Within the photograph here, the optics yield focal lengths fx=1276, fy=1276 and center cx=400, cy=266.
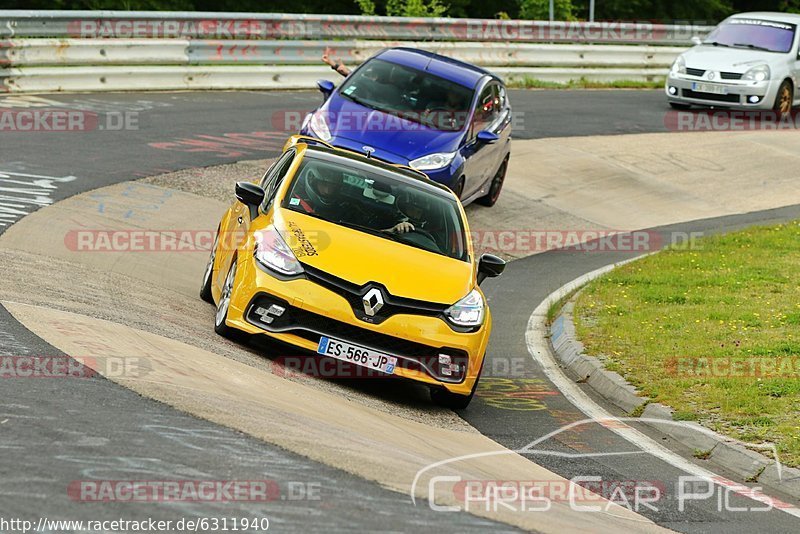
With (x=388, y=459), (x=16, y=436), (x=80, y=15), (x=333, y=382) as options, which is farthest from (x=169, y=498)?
(x=80, y=15)

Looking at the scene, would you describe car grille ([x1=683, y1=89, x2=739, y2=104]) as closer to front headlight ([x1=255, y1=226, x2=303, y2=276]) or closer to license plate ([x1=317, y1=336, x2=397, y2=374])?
front headlight ([x1=255, y1=226, x2=303, y2=276])

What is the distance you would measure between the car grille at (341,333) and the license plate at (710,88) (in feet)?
57.7

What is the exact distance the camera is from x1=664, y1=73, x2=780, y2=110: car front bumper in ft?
82.9

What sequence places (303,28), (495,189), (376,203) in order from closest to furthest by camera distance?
(376,203), (495,189), (303,28)

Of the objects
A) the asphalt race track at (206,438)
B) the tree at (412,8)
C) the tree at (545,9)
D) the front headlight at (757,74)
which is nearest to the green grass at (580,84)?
the front headlight at (757,74)

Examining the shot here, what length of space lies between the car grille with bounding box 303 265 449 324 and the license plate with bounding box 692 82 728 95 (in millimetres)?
17665

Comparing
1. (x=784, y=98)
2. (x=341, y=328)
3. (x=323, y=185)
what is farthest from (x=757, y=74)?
(x=341, y=328)

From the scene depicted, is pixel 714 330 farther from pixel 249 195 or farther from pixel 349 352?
pixel 249 195

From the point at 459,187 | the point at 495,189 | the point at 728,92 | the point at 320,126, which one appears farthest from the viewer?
the point at 728,92

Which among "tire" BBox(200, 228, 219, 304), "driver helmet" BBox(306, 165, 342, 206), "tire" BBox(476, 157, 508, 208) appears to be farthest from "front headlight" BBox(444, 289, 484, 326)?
"tire" BBox(476, 157, 508, 208)

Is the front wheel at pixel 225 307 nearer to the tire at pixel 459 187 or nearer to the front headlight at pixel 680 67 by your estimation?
the tire at pixel 459 187

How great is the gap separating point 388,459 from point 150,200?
30.2 ft

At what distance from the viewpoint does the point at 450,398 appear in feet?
30.9

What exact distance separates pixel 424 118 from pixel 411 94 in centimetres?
50
